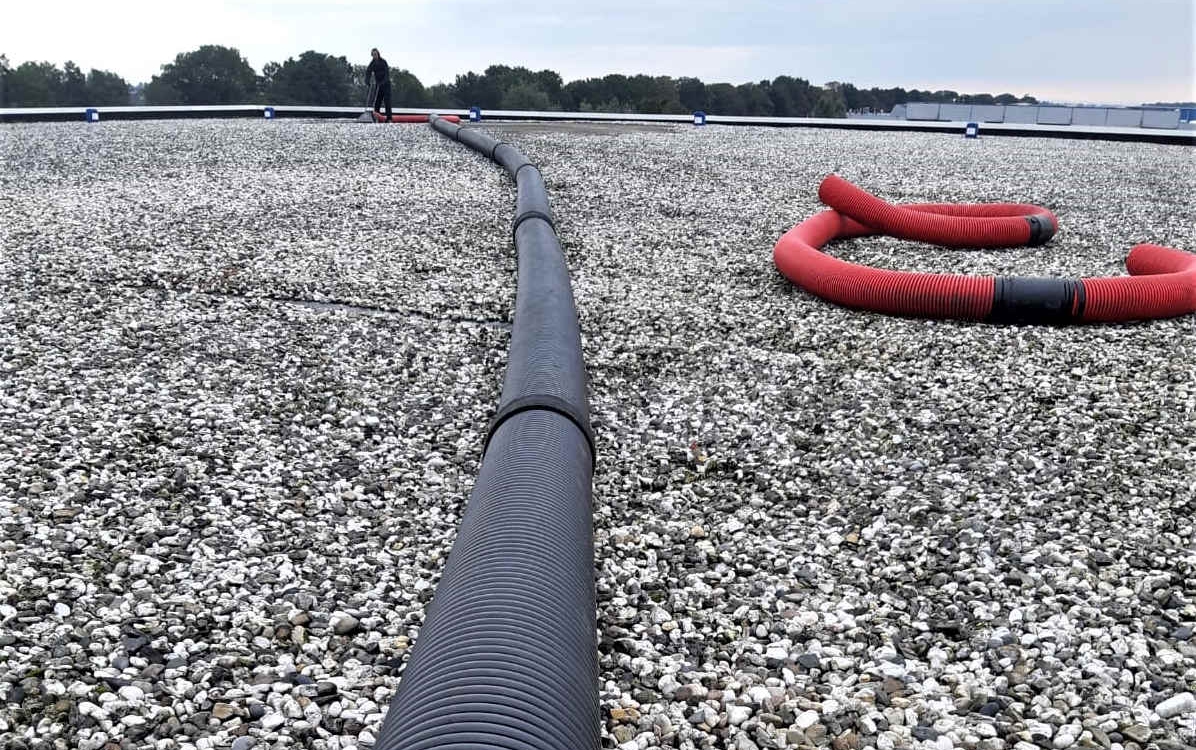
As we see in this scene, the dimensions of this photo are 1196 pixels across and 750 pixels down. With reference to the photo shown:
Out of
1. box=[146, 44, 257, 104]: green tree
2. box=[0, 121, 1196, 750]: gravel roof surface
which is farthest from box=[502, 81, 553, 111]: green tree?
box=[0, 121, 1196, 750]: gravel roof surface

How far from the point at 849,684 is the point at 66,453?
306cm

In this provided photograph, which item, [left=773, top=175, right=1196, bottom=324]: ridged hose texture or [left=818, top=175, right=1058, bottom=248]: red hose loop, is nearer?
[left=773, top=175, right=1196, bottom=324]: ridged hose texture

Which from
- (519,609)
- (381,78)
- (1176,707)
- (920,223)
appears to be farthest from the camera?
(381,78)

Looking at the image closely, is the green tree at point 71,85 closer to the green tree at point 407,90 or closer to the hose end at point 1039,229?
the green tree at point 407,90

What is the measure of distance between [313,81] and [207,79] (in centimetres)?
595

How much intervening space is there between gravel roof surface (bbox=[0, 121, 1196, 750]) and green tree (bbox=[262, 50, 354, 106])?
3734cm

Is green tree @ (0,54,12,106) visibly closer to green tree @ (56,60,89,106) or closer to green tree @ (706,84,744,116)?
green tree @ (56,60,89,106)

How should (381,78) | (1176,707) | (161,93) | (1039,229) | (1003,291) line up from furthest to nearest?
(161,93)
(381,78)
(1039,229)
(1003,291)
(1176,707)

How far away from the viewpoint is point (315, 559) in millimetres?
2912

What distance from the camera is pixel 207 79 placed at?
42.9 m

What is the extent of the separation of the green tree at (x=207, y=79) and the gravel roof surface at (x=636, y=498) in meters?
37.8

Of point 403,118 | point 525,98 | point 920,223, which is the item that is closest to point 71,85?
point 525,98

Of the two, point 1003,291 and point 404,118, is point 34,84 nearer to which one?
point 404,118

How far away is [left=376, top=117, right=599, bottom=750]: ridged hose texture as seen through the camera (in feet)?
5.72
